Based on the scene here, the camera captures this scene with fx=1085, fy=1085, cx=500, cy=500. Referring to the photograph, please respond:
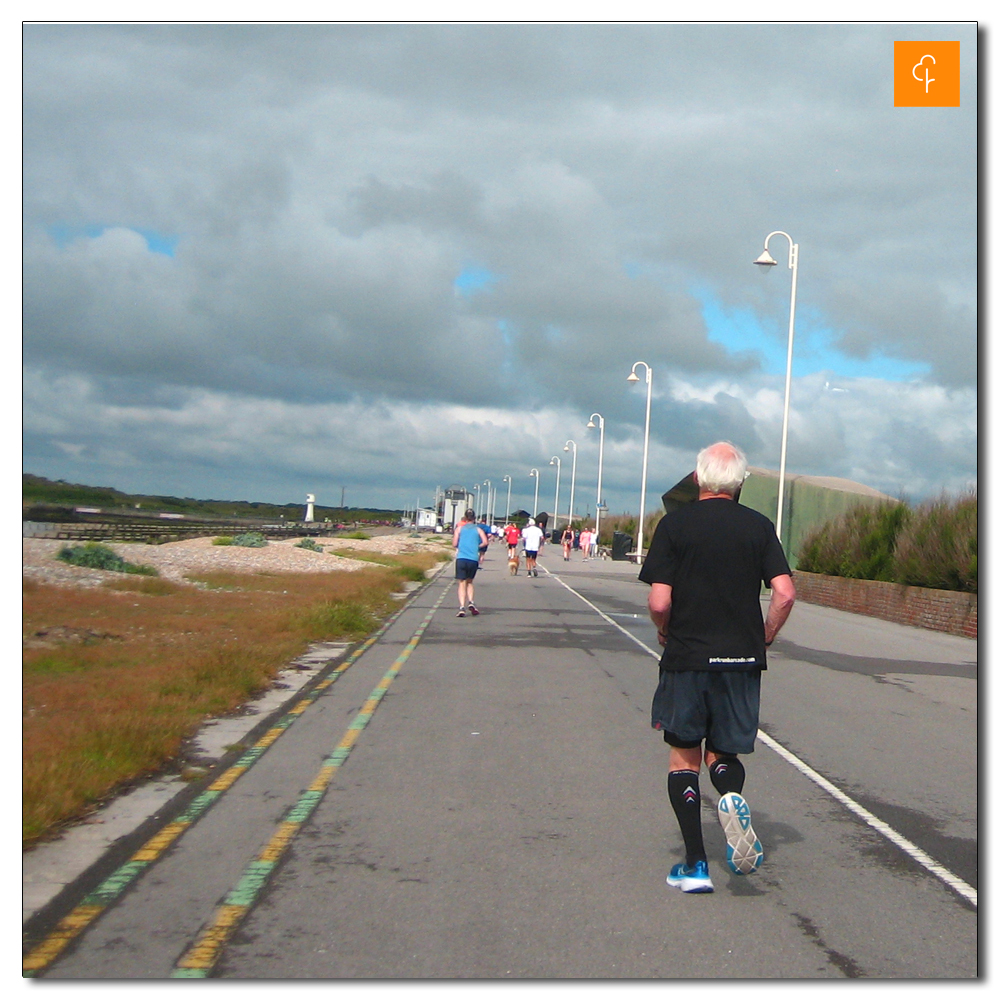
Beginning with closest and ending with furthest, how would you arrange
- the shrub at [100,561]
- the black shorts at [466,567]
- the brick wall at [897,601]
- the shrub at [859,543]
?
1. the black shorts at [466,567]
2. the brick wall at [897,601]
3. the shrub at [859,543]
4. the shrub at [100,561]

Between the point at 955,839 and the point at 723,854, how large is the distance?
154 cm

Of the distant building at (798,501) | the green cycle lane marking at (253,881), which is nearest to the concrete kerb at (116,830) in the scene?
the green cycle lane marking at (253,881)

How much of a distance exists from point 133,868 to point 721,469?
3.53 m

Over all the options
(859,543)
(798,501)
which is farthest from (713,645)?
(798,501)

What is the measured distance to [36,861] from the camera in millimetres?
5438

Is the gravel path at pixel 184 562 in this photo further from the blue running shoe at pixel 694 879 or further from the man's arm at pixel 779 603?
the man's arm at pixel 779 603

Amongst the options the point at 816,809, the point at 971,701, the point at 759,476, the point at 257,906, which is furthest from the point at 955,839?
the point at 759,476

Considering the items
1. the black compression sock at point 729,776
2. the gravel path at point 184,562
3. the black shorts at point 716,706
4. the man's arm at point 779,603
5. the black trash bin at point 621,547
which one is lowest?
the black trash bin at point 621,547

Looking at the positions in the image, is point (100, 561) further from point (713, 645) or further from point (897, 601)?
point (713, 645)

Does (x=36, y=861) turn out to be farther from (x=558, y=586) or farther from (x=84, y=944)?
(x=558, y=586)

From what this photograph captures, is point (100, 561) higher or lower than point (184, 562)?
higher

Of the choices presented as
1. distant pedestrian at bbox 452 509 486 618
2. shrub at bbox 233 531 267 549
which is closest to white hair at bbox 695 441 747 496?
distant pedestrian at bbox 452 509 486 618

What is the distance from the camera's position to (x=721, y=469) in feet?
17.6

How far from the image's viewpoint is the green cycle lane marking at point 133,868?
14.3ft
